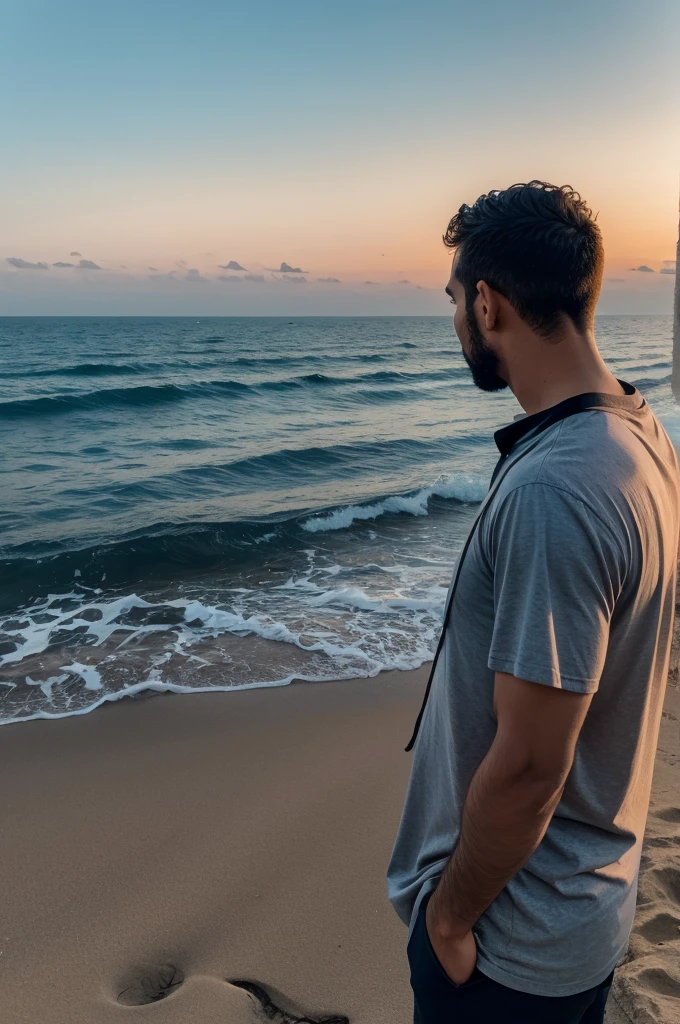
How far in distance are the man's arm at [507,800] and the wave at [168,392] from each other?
21.3 metres

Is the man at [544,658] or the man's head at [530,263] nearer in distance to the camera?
the man at [544,658]

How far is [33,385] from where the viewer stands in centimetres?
2634

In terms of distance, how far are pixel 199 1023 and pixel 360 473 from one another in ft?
41.2

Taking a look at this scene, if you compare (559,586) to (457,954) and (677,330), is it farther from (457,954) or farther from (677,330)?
(677,330)

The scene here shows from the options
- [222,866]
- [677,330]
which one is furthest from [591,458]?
[222,866]

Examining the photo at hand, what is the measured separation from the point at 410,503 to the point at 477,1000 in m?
11.0

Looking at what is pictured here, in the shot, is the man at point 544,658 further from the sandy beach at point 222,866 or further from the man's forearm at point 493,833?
the sandy beach at point 222,866

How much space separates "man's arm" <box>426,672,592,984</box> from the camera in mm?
1095

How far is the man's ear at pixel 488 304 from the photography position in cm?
132

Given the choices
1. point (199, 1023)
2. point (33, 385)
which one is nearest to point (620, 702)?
point (199, 1023)

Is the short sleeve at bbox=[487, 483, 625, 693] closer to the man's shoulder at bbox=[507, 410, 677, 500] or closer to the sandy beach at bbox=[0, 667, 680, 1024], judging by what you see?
the man's shoulder at bbox=[507, 410, 677, 500]

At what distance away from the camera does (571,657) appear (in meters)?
1.07

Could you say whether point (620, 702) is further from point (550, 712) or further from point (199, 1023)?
point (199, 1023)

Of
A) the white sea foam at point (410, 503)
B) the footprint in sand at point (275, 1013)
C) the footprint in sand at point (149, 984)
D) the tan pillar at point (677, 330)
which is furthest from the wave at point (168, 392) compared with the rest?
the tan pillar at point (677, 330)
